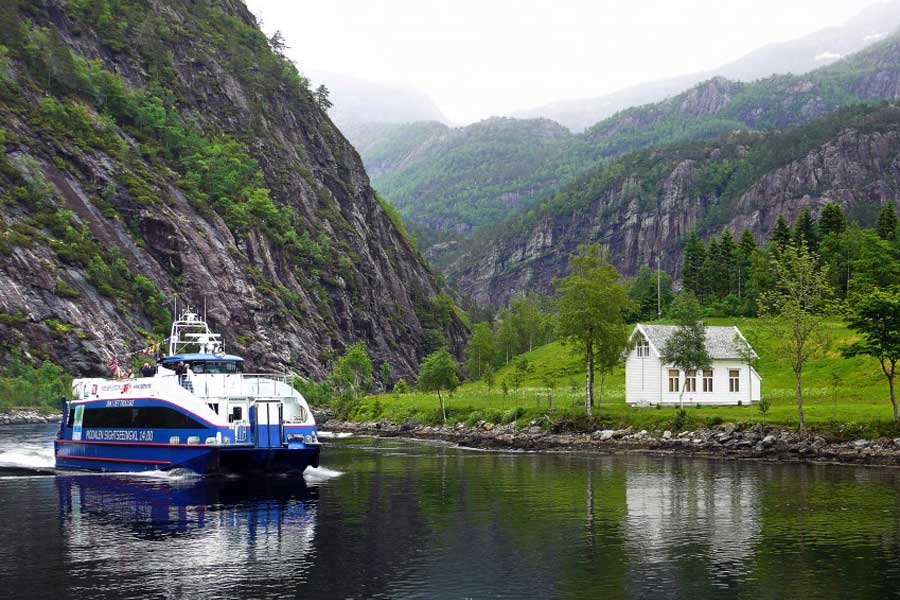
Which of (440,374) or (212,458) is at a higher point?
(440,374)

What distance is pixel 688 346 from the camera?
8900cm

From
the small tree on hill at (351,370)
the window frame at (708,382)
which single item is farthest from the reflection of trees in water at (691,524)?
the small tree on hill at (351,370)

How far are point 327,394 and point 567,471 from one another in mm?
96354

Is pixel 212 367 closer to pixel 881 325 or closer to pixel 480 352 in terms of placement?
pixel 881 325

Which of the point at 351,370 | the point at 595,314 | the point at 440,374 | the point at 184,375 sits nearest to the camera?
the point at 184,375

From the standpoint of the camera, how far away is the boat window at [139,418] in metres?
58.4

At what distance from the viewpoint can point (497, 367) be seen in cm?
17912

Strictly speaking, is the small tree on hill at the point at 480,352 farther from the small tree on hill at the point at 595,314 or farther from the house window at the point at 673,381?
the house window at the point at 673,381

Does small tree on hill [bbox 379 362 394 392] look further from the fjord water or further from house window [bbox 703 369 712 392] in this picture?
the fjord water

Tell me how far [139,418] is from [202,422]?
6.78 meters

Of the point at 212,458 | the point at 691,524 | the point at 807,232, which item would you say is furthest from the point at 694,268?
the point at 691,524

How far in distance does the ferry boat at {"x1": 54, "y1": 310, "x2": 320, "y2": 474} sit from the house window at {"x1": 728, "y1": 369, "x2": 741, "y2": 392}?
4965 cm

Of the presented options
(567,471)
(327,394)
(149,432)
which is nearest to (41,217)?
(327,394)

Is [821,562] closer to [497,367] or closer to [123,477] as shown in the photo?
[123,477]
